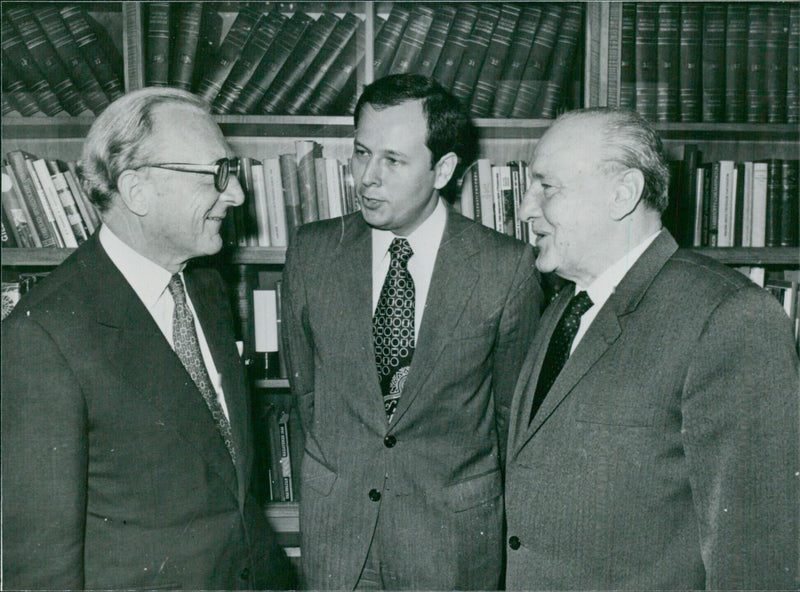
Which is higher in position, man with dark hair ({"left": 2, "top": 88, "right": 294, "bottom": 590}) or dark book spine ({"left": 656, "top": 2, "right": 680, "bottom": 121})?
dark book spine ({"left": 656, "top": 2, "right": 680, "bottom": 121})

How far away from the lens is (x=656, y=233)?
1.38 meters

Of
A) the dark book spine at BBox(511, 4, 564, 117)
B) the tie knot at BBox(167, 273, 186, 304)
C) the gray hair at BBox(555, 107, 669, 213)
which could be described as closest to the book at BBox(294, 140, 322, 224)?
the dark book spine at BBox(511, 4, 564, 117)

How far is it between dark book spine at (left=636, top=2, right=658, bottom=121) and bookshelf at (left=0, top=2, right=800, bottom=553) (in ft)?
0.29

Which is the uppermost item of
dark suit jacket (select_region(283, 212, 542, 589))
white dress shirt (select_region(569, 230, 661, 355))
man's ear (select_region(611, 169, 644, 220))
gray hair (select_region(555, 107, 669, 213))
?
gray hair (select_region(555, 107, 669, 213))

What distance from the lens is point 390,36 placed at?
7.38 ft

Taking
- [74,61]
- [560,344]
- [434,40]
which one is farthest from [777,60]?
[74,61]

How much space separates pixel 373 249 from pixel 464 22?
1.04 m

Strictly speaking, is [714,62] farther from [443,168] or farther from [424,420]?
[424,420]

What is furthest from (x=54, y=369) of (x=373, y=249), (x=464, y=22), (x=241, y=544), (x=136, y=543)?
(x=464, y=22)

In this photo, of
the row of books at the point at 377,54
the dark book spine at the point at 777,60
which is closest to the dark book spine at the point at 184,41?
the row of books at the point at 377,54

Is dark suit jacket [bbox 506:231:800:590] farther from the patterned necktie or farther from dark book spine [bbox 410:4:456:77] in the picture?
dark book spine [bbox 410:4:456:77]

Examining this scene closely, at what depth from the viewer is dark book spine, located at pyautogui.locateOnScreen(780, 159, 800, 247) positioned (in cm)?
233

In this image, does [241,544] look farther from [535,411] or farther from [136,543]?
[535,411]

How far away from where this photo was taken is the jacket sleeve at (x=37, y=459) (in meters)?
1.09
